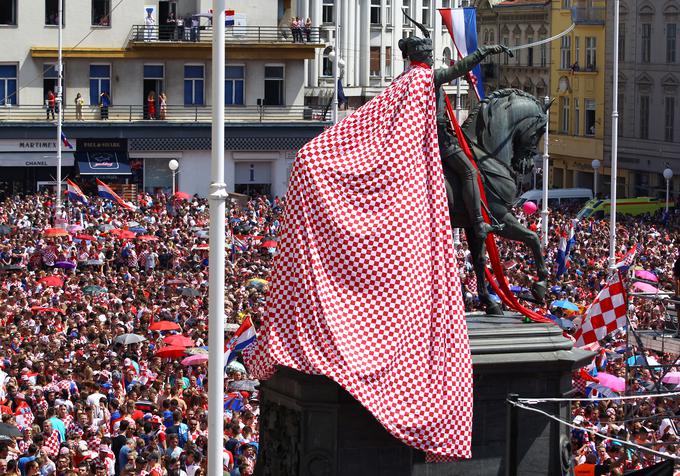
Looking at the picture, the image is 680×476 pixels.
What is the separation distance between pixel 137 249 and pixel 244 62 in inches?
972

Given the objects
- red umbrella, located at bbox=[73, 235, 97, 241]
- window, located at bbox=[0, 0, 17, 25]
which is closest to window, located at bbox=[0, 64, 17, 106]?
window, located at bbox=[0, 0, 17, 25]

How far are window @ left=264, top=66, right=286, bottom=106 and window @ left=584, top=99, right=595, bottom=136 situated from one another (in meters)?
18.5

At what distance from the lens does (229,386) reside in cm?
2442

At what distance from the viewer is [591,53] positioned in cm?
7994

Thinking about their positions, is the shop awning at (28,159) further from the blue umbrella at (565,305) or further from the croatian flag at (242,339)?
the croatian flag at (242,339)

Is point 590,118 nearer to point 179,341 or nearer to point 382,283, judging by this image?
point 179,341

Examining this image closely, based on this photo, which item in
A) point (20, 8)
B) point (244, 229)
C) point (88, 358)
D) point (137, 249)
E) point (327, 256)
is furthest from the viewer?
point (20, 8)

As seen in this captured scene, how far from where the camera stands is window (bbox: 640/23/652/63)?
73250 millimetres

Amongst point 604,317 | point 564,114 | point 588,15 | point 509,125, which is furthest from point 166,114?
point 509,125

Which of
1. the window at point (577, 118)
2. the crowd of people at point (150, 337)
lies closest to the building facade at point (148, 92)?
the crowd of people at point (150, 337)

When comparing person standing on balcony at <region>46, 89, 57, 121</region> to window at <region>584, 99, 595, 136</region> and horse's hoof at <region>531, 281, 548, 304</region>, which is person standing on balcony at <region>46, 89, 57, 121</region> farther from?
horse's hoof at <region>531, 281, 548, 304</region>

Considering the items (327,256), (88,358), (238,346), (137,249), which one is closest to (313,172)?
(327,256)

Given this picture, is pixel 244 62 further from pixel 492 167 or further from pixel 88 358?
pixel 492 167

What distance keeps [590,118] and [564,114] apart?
8.31ft
